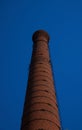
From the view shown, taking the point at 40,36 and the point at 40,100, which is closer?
the point at 40,100

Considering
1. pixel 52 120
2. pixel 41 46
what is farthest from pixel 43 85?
pixel 41 46

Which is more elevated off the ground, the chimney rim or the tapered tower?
the chimney rim

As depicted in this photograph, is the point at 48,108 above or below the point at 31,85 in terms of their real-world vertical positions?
below

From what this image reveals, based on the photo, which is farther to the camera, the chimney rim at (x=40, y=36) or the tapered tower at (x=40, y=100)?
the chimney rim at (x=40, y=36)

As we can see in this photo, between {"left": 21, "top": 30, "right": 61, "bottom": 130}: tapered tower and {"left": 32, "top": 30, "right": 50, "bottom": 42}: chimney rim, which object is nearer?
{"left": 21, "top": 30, "right": 61, "bottom": 130}: tapered tower

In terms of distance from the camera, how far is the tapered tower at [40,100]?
594 centimetres

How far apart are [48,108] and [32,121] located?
0.77 meters

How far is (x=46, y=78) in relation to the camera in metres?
7.88

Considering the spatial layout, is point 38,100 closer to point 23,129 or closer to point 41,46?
point 23,129

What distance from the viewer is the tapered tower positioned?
5941 mm

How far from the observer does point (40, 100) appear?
6.68m

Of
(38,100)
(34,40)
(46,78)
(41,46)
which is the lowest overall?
(38,100)

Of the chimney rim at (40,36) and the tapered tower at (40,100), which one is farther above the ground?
the chimney rim at (40,36)

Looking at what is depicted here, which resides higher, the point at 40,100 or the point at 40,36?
the point at 40,36
